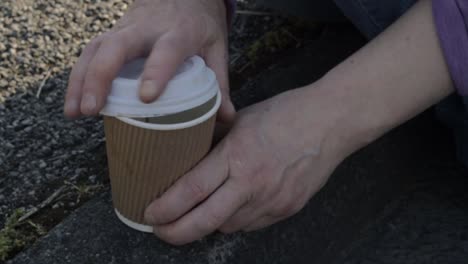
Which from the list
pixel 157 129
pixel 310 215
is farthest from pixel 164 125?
pixel 310 215

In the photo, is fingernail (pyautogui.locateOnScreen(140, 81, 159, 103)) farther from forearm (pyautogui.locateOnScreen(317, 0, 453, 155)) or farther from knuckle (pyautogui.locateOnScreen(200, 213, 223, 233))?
forearm (pyautogui.locateOnScreen(317, 0, 453, 155))

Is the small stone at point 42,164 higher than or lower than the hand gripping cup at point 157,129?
lower

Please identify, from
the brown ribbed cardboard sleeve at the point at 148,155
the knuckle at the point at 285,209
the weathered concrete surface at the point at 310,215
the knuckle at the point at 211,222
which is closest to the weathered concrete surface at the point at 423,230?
the weathered concrete surface at the point at 310,215

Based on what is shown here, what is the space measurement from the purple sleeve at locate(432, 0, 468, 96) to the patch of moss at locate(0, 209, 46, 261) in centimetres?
95

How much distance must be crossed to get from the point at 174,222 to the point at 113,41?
0.37m

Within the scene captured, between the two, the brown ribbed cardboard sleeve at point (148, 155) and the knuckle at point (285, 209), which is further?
the knuckle at point (285, 209)

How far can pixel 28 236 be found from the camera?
1.66m

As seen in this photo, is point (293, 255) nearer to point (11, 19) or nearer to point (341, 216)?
point (341, 216)

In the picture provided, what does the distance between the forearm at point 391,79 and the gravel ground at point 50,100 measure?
0.63 m

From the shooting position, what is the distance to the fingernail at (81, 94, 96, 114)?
4.29ft

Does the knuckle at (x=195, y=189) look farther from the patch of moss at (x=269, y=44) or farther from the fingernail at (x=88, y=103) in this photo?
the patch of moss at (x=269, y=44)

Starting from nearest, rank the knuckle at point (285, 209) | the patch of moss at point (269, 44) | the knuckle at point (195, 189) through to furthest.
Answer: the knuckle at point (195, 189) → the knuckle at point (285, 209) → the patch of moss at point (269, 44)

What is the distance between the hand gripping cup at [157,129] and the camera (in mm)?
1322

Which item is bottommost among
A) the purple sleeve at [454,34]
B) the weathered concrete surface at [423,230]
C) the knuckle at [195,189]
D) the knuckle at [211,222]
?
the weathered concrete surface at [423,230]
